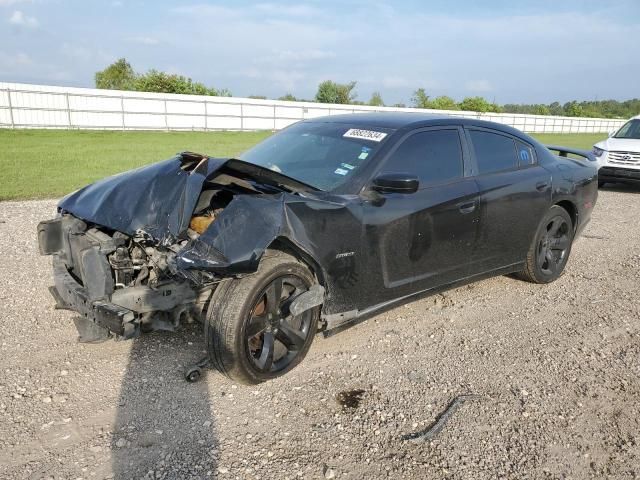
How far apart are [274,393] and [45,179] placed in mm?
10007

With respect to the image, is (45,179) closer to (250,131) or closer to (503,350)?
(503,350)

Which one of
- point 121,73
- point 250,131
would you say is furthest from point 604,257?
point 121,73

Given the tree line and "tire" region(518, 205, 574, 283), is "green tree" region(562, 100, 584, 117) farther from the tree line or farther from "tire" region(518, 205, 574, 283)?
"tire" region(518, 205, 574, 283)

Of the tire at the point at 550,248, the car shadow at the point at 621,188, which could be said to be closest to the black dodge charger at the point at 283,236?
the tire at the point at 550,248

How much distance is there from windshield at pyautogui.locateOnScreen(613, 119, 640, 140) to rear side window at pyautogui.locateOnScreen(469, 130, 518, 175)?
9637mm

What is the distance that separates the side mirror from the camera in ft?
11.3

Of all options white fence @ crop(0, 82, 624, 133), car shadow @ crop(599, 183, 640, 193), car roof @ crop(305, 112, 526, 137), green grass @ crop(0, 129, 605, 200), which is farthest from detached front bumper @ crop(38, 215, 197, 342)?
white fence @ crop(0, 82, 624, 133)

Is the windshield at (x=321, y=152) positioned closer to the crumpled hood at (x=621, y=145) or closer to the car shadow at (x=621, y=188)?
the crumpled hood at (x=621, y=145)

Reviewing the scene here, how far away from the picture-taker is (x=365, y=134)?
13.2 ft

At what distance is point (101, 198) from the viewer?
3.56 m

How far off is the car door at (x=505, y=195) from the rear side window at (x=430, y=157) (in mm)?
235

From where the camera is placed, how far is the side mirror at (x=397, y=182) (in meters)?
3.43

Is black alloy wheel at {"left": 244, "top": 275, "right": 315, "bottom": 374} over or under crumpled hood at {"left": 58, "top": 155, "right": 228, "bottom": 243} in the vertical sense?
under

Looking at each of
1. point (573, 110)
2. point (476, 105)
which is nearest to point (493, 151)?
point (476, 105)
